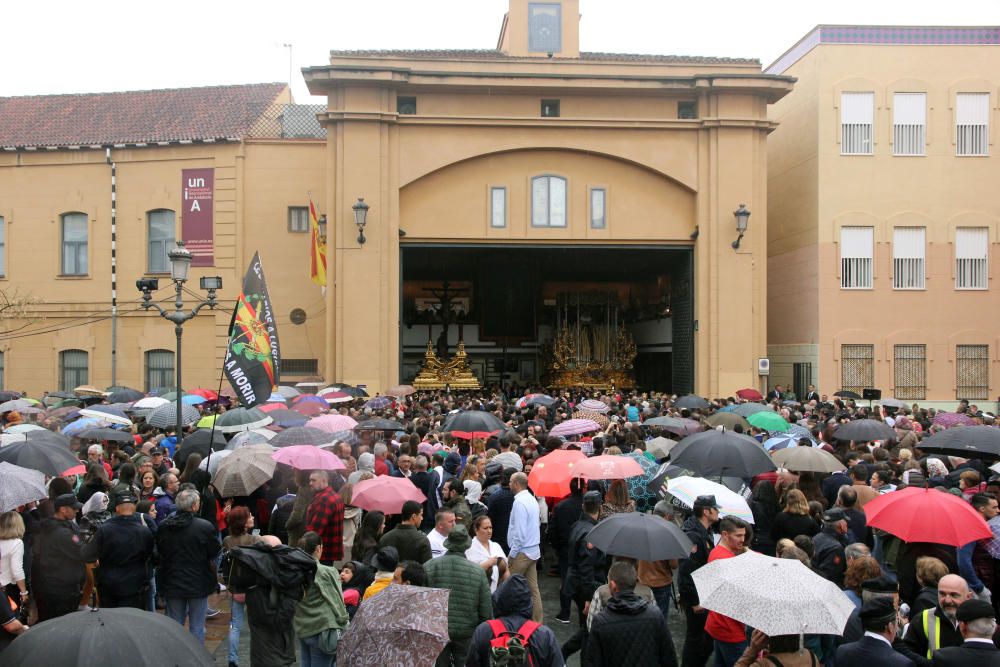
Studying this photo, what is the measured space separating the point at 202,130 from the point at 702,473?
23416 millimetres

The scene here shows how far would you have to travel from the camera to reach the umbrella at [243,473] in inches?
380

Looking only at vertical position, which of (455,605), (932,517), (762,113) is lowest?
(455,605)

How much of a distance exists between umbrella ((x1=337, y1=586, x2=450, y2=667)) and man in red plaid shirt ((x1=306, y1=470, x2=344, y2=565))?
3399 millimetres

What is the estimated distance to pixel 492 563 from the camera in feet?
24.0

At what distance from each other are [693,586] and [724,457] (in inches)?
101

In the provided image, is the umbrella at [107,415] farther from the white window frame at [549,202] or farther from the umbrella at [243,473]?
the white window frame at [549,202]

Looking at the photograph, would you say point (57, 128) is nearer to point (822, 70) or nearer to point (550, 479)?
point (822, 70)

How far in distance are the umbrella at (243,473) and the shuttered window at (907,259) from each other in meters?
22.3

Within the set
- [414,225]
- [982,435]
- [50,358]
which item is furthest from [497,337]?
[982,435]

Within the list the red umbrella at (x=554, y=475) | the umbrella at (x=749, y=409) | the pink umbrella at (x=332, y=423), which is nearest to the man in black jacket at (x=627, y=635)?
the red umbrella at (x=554, y=475)

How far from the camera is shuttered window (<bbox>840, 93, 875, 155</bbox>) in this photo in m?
26.6

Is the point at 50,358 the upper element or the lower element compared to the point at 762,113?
lower

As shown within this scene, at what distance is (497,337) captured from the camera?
35531mm

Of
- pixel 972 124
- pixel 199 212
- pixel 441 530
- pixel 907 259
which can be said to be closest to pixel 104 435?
pixel 441 530
